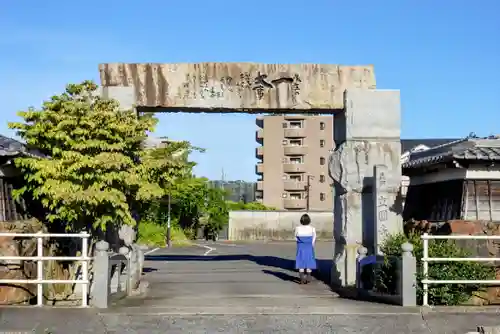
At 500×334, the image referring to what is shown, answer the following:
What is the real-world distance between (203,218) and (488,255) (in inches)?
1546

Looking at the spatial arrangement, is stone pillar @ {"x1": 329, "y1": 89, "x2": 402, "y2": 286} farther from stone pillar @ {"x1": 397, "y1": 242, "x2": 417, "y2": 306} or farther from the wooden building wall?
stone pillar @ {"x1": 397, "y1": 242, "x2": 417, "y2": 306}

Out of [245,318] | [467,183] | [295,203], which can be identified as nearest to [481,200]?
[467,183]

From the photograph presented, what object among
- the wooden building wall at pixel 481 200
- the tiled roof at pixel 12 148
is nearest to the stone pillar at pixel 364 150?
the wooden building wall at pixel 481 200

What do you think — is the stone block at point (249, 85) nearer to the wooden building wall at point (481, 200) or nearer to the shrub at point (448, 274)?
the wooden building wall at point (481, 200)

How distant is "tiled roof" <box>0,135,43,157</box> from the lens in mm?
12562

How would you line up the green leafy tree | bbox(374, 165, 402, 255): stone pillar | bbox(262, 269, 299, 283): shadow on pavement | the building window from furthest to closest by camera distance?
bbox(262, 269, 299, 283): shadow on pavement
bbox(374, 165, 402, 255): stone pillar
the building window
the green leafy tree

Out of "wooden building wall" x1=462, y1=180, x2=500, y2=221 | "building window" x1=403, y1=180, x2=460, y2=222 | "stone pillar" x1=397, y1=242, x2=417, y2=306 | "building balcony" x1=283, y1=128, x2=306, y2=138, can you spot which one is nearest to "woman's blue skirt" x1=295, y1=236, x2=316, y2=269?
"building window" x1=403, y1=180, x2=460, y2=222

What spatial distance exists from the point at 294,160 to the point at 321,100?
204 feet

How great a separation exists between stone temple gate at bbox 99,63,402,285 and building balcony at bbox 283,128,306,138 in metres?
61.2

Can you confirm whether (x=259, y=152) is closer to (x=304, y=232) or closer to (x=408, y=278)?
(x=304, y=232)

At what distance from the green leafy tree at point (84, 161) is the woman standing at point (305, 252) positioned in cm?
399

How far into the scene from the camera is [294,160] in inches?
3071

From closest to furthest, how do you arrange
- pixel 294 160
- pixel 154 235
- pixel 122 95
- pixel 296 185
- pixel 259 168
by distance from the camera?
pixel 122 95, pixel 154 235, pixel 296 185, pixel 294 160, pixel 259 168

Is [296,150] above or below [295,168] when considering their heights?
above
